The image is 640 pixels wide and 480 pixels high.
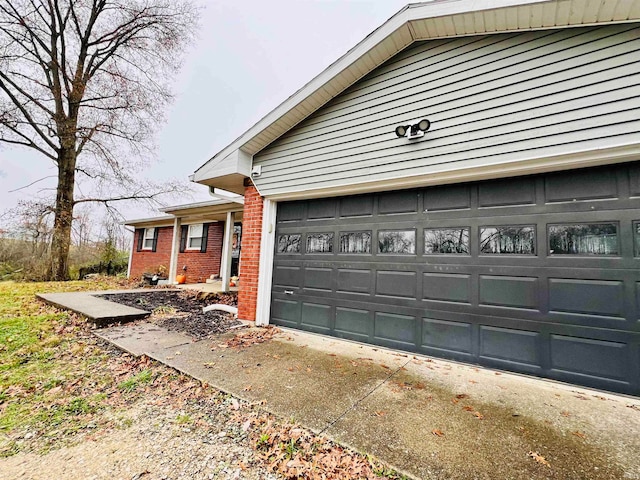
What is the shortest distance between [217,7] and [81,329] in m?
15.3

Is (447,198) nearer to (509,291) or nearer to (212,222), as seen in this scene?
(509,291)

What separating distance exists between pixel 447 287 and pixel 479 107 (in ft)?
7.70

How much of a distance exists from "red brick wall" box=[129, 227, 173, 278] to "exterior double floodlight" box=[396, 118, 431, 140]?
38.3ft

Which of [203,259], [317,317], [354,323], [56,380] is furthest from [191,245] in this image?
[354,323]

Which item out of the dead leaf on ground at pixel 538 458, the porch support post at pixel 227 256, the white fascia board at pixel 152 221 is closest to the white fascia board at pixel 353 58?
the porch support post at pixel 227 256

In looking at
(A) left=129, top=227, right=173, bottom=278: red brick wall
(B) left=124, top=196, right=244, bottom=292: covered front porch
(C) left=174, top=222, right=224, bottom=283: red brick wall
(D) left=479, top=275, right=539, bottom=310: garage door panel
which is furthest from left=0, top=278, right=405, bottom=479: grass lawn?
(A) left=129, top=227, right=173, bottom=278: red brick wall

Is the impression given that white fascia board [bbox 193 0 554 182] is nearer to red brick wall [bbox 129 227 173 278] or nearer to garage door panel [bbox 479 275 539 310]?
garage door panel [bbox 479 275 539 310]

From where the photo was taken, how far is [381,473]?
68.0 inches

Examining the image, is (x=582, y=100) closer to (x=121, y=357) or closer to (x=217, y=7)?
(x=121, y=357)

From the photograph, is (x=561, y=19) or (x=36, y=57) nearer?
(x=561, y=19)

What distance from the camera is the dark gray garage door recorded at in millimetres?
2855

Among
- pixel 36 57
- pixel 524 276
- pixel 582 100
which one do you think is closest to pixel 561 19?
pixel 582 100

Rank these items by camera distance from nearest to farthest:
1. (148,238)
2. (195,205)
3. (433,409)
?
(433,409) < (195,205) < (148,238)

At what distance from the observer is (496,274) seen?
3.40 meters
